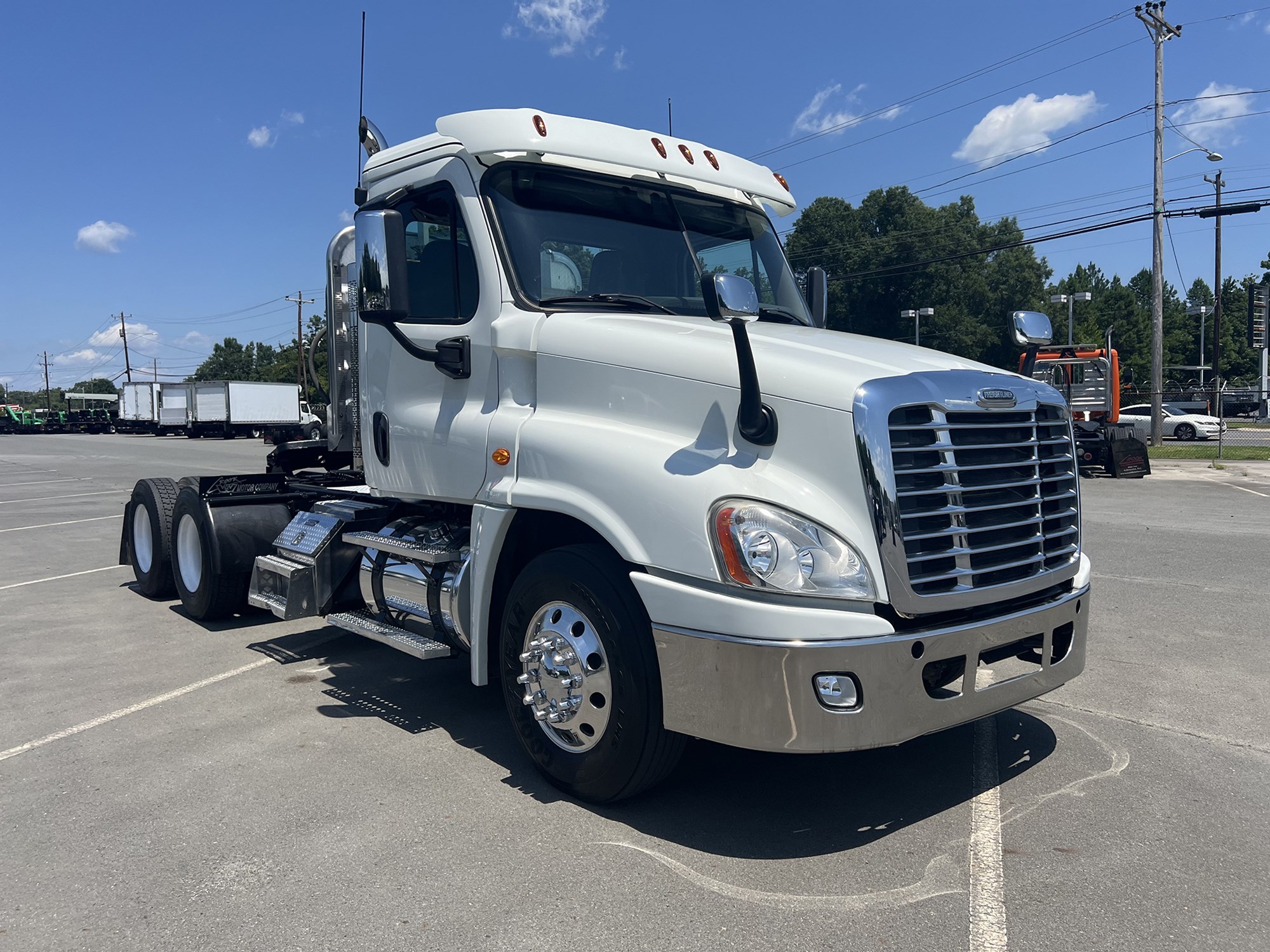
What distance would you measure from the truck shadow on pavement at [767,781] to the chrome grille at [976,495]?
40.1 inches

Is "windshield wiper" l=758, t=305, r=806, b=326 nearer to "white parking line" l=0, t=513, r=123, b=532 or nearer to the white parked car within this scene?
"white parking line" l=0, t=513, r=123, b=532

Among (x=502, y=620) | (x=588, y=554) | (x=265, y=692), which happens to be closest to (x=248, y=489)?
(x=265, y=692)

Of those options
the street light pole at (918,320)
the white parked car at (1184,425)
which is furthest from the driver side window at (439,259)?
the street light pole at (918,320)

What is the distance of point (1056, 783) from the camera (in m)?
4.09

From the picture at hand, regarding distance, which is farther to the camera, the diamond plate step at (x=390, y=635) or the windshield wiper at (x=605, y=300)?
the diamond plate step at (x=390, y=635)

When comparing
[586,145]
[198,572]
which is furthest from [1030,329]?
[198,572]

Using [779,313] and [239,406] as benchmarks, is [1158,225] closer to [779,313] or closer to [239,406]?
[779,313]

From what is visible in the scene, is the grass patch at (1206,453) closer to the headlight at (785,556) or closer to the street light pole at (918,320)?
the street light pole at (918,320)

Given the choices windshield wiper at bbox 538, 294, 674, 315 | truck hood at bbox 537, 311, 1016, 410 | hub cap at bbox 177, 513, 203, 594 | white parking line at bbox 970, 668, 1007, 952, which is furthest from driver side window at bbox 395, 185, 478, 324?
hub cap at bbox 177, 513, 203, 594

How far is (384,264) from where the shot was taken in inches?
177

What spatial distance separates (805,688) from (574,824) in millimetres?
1173

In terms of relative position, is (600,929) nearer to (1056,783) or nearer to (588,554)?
(588,554)

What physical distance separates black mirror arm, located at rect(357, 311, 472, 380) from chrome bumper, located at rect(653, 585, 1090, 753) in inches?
70.5

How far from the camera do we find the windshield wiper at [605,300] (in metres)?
4.37
